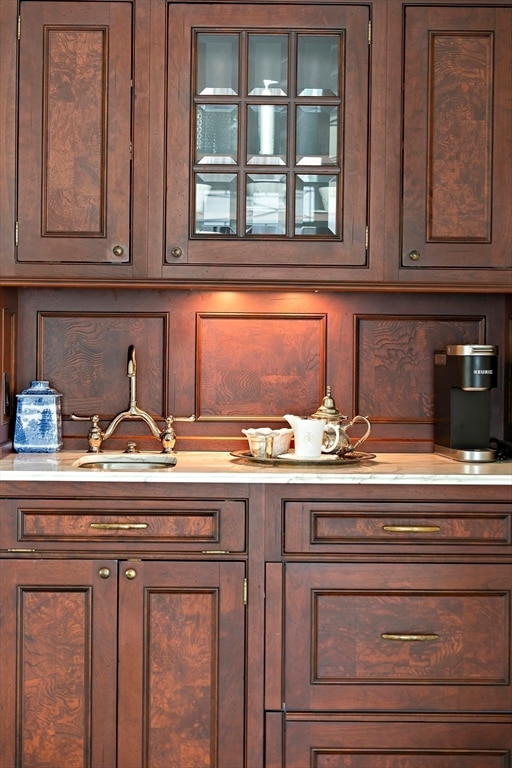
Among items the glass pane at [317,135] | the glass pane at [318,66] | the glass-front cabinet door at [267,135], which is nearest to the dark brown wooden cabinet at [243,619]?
the glass-front cabinet door at [267,135]

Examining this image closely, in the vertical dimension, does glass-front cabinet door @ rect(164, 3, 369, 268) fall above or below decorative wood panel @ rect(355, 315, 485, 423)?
above

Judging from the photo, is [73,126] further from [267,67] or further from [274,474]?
[274,474]

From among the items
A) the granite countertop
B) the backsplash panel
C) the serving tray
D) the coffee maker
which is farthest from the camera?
the backsplash panel

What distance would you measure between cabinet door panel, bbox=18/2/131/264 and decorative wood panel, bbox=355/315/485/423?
0.88 metres

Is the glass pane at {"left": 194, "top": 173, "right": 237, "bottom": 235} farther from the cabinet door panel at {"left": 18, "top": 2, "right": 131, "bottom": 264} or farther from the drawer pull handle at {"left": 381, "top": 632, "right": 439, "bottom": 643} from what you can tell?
the drawer pull handle at {"left": 381, "top": 632, "right": 439, "bottom": 643}

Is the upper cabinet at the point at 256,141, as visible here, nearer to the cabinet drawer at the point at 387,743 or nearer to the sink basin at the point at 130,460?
the sink basin at the point at 130,460

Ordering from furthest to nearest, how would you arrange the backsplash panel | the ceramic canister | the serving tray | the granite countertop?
the backsplash panel, the ceramic canister, the serving tray, the granite countertop

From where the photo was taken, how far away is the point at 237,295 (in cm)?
296

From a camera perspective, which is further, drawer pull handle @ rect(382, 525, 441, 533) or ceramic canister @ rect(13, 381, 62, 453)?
ceramic canister @ rect(13, 381, 62, 453)

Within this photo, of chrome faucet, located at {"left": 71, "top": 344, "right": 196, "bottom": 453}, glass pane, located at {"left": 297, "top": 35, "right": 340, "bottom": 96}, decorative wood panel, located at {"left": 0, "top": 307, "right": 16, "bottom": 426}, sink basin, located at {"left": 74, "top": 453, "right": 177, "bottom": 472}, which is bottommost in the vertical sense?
sink basin, located at {"left": 74, "top": 453, "right": 177, "bottom": 472}

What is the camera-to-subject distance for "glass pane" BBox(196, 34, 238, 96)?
262 centimetres

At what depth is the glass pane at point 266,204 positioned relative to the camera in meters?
2.63

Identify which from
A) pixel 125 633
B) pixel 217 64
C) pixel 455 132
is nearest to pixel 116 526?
pixel 125 633

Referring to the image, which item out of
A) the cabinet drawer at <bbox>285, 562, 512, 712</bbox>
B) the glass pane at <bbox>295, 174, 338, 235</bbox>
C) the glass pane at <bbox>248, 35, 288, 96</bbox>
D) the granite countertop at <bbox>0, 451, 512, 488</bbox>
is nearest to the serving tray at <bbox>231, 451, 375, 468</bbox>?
the granite countertop at <bbox>0, 451, 512, 488</bbox>
